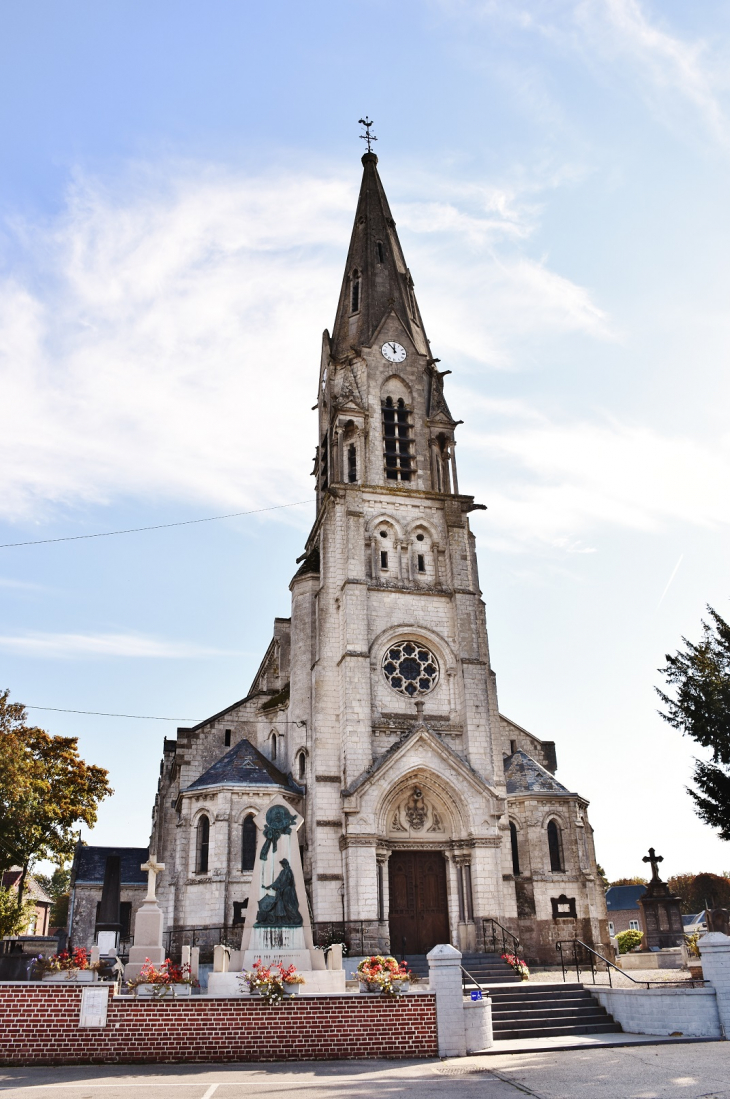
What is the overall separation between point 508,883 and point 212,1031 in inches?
618

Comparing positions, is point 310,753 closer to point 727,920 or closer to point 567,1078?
point 727,920

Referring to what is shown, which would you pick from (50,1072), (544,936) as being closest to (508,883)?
(544,936)

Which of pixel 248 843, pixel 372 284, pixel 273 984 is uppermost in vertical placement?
pixel 372 284

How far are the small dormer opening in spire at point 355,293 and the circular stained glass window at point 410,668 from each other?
1625 cm

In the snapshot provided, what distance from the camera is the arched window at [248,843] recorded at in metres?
26.5

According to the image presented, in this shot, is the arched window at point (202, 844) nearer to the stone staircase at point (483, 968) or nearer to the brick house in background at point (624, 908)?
the stone staircase at point (483, 968)

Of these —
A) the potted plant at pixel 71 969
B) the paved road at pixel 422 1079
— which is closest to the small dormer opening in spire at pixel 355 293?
the potted plant at pixel 71 969

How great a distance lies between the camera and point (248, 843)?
26.8m

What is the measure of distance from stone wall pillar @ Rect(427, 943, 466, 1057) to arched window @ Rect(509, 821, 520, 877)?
47.3 ft

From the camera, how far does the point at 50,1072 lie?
39.5 feet

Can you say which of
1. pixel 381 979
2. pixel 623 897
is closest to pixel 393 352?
pixel 381 979

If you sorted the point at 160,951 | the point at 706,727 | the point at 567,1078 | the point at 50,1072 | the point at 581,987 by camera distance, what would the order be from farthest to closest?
1. the point at 706,727
2. the point at 160,951
3. the point at 581,987
4. the point at 50,1072
5. the point at 567,1078

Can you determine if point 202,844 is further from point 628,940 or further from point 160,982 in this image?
point 628,940

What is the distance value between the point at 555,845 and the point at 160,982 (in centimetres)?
1714
